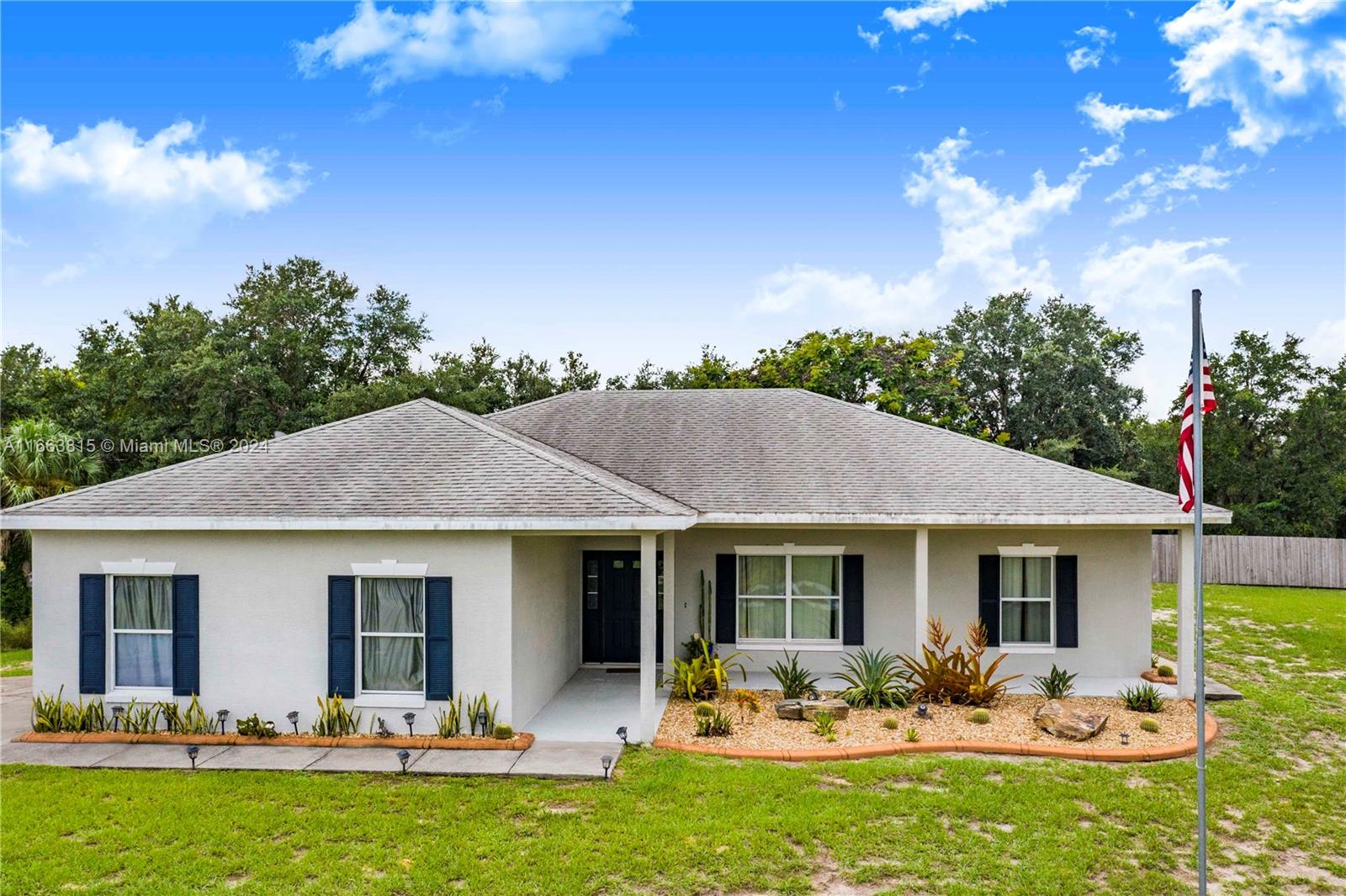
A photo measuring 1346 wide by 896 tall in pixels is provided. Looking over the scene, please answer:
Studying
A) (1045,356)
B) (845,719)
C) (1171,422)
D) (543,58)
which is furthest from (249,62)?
(1171,422)

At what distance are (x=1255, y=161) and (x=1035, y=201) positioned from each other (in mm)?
5441

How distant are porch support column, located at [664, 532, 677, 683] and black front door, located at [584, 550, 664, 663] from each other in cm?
129

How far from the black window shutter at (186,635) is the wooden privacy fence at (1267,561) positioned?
2652 centimetres

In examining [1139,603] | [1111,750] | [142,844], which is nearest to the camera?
[142,844]

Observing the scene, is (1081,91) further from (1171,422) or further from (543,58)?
(1171,422)

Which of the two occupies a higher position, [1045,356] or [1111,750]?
[1045,356]

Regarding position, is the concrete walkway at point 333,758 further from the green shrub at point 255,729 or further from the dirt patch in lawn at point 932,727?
the dirt patch in lawn at point 932,727

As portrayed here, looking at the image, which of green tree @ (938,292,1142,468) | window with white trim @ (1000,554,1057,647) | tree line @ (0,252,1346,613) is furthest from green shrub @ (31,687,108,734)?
green tree @ (938,292,1142,468)

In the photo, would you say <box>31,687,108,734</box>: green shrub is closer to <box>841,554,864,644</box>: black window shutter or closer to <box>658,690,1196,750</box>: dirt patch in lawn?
<box>658,690,1196,750</box>: dirt patch in lawn

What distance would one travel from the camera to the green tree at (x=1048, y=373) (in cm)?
3347

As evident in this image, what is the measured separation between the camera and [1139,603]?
12.4 metres

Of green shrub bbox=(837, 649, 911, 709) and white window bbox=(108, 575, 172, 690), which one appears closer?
white window bbox=(108, 575, 172, 690)

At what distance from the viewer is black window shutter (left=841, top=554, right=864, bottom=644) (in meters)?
12.5

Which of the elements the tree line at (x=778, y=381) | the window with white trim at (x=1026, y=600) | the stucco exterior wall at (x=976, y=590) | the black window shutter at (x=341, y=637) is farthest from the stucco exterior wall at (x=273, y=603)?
the tree line at (x=778, y=381)
